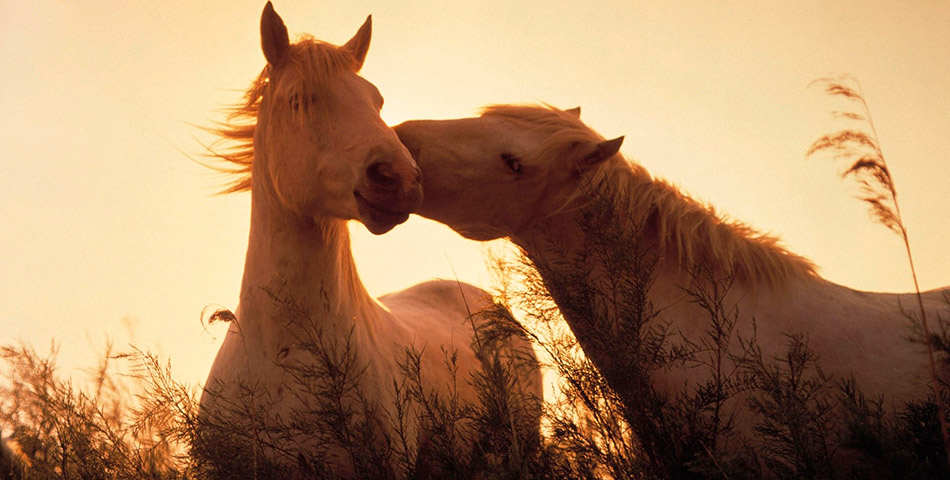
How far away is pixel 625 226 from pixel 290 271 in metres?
1.53

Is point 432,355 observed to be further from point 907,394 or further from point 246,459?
point 907,394

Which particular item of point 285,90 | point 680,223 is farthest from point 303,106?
point 680,223

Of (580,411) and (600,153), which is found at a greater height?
(600,153)

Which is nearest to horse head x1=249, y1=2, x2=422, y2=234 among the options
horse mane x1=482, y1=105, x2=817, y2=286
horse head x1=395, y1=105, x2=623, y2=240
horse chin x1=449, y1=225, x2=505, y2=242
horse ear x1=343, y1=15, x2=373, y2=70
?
horse ear x1=343, y1=15, x2=373, y2=70

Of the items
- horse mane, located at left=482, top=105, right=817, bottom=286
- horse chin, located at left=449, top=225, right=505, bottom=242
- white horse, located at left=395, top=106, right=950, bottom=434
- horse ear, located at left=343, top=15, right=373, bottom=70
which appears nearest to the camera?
white horse, located at left=395, top=106, right=950, bottom=434

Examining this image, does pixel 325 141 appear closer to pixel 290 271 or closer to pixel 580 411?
pixel 290 271

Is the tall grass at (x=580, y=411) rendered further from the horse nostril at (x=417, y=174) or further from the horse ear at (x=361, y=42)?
the horse ear at (x=361, y=42)

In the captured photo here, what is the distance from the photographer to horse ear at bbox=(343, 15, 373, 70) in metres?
4.08

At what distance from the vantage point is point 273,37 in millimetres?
3783

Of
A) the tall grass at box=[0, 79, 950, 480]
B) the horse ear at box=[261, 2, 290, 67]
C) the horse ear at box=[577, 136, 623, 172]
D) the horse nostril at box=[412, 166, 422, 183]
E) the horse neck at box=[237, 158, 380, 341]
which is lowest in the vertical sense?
the tall grass at box=[0, 79, 950, 480]

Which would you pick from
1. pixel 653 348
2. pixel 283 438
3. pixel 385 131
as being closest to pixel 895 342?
pixel 653 348

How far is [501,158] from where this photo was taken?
3654 mm

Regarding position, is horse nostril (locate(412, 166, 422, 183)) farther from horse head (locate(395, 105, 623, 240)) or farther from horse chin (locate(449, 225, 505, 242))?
horse chin (locate(449, 225, 505, 242))

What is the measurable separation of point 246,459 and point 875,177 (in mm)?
2648
